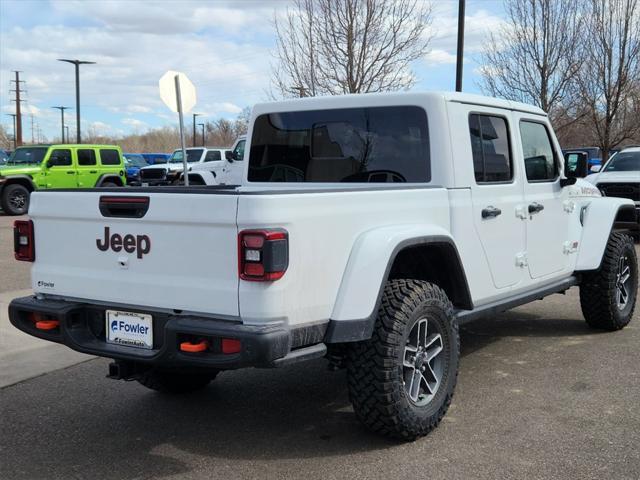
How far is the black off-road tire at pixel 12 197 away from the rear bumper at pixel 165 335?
16.3 meters

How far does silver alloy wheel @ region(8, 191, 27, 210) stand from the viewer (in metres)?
19.0

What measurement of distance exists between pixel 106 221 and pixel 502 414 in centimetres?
255

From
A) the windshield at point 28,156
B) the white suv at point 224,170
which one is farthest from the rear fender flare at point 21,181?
the white suv at point 224,170

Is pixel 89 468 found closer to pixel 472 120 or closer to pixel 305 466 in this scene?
pixel 305 466

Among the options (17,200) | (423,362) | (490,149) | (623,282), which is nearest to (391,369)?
(423,362)

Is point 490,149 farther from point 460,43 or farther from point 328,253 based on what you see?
point 460,43

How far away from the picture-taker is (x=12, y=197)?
19016 millimetres

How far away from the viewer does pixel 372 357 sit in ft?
11.8

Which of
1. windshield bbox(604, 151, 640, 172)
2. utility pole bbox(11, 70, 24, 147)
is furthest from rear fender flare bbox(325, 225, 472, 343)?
utility pole bbox(11, 70, 24, 147)

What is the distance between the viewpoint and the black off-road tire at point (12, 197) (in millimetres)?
18828

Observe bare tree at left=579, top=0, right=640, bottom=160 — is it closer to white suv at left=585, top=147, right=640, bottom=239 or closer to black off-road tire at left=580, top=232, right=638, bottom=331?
white suv at left=585, top=147, right=640, bottom=239

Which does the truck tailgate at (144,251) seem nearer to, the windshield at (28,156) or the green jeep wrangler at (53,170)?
the green jeep wrangler at (53,170)

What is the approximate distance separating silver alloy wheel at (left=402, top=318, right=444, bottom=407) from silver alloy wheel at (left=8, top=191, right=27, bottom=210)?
1745 cm

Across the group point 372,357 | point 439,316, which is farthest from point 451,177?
point 372,357
